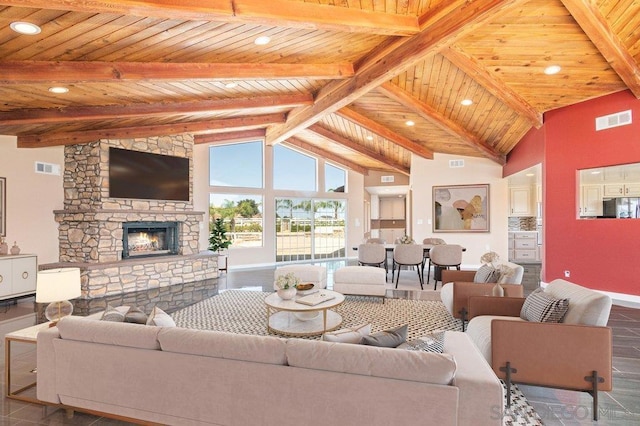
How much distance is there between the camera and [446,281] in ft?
15.8

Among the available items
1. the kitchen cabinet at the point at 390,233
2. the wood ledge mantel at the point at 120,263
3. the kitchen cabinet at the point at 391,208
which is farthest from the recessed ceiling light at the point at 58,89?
the kitchen cabinet at the point at 391,208

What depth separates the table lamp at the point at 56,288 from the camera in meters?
2.48

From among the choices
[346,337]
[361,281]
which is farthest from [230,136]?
[346,337]

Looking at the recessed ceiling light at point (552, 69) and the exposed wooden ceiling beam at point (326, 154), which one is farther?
the exposed wooden ceiling beam at point (326, 154)

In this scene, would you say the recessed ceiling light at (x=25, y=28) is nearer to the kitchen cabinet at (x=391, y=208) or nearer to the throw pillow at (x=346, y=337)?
the throw pillow at (x=346, y=337)

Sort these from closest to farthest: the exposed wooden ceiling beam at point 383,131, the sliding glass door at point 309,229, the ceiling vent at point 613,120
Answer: the ceiling vent at point 613,120 < the exposed wooden ceiling beam at point 383,131 < the sliding glass door at point 309,229

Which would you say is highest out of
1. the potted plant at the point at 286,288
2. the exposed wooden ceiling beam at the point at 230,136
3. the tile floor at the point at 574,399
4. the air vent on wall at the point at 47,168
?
the exposed wooden ceiling beam at the point at 230,136

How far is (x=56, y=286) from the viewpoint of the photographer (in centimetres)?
252

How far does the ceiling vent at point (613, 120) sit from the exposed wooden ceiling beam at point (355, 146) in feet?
17.8

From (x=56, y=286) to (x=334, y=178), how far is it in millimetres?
9463

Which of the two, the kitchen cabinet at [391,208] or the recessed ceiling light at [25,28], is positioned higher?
the recessed ceiling light at [25,28]

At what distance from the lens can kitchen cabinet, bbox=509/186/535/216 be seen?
374 inches

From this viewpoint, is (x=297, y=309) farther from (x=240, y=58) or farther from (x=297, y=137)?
(x=297, y=137)

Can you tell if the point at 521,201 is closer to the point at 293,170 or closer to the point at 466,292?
the point at 293,170
